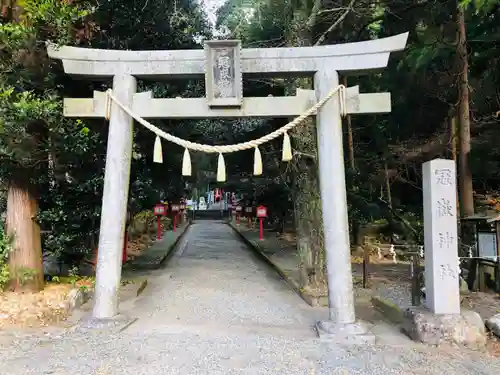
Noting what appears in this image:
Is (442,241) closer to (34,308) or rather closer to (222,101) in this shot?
(222,101)

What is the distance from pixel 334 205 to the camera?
21.6 ft

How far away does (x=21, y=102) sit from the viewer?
671 centimetres

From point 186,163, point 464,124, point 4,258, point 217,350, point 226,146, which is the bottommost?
point 217,350

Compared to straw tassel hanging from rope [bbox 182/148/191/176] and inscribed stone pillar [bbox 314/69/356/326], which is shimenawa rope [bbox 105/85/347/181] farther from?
inscribed stone pillar [bbox 314/69/356/326]

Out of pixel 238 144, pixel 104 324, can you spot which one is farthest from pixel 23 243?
pixel 238 144

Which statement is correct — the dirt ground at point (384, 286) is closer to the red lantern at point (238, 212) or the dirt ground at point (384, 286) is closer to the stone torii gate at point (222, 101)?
the stone torii gate at point (222, 101)

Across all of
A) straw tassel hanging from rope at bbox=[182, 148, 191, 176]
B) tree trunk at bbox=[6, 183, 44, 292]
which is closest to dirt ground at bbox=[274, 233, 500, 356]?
straw tassel hanging from rope at bbox=[182, 148, 191, 176]

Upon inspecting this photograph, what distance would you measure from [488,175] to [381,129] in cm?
400

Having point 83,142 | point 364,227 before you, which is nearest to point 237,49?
point 83,142

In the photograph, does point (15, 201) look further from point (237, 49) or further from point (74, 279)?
point (237, 49)

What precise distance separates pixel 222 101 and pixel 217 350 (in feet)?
11.4

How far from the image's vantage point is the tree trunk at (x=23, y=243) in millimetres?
7879

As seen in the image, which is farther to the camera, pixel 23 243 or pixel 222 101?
pixel 23 243

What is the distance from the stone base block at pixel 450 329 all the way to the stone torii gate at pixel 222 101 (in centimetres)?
118
